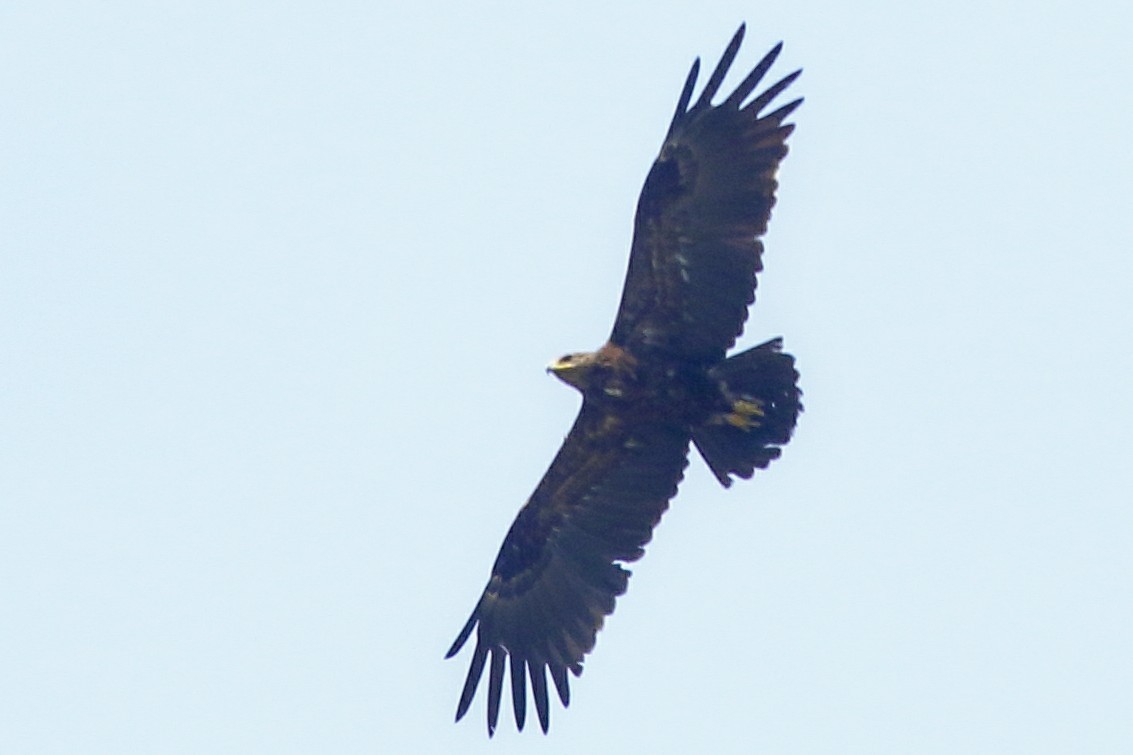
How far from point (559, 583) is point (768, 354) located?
131 inches

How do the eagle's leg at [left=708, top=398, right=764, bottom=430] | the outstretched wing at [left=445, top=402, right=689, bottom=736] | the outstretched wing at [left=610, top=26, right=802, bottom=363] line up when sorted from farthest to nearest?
the outstretched wing at [left=445, top=402, right=689, bottom=736], the eagle's leg at [left=708, top=398, right=764, bottom=430], the outstretched wing at [left=610, top=26, right=802, bottom=363]

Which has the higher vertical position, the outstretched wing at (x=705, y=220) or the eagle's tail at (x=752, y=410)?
the outstretched wing at (x=705, y=220)

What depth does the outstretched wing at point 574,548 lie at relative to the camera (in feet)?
66.7

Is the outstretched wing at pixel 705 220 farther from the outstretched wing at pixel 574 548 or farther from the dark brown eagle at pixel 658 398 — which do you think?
the outstretched wing at pixel 574 548

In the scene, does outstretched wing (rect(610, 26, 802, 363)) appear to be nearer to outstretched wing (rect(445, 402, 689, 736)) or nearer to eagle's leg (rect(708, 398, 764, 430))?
eagle's leg (rect(708, 398, 764, 430))

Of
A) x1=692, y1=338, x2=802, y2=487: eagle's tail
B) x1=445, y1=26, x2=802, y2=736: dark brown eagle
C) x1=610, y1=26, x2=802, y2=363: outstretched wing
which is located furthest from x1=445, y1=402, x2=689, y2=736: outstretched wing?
x1=610, y1=26, x2=802, y2=363: outstretched wing

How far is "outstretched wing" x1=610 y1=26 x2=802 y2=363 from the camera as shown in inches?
742

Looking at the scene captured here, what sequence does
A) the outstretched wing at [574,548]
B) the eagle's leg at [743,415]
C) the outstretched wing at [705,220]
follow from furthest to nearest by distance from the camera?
the outstretched wing at [574,548], the eagle's leg at [743,415], the outstretched wing at [705,220]

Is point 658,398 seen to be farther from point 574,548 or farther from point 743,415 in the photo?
point 574,548

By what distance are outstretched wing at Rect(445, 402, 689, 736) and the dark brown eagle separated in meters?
0.01

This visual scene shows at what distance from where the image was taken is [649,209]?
19.1 metres

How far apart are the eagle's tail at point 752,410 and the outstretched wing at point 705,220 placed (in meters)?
0.33

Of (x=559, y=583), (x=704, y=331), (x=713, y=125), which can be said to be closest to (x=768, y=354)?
(x=704, y=331)

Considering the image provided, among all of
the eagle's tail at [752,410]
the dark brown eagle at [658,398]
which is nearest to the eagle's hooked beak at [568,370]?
the dark brown eagle at [658,398]
